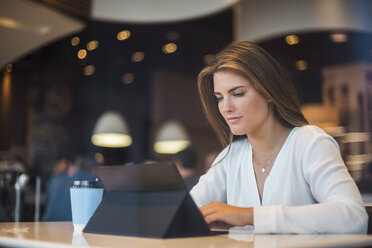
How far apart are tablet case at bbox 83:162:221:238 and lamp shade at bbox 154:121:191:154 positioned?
801 cm

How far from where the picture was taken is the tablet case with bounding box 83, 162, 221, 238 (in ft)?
3.44

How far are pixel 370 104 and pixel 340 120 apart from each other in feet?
1.78

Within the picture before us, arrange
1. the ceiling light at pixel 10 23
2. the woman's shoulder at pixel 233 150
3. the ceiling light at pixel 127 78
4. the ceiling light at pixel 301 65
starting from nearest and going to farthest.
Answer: the woman's shoulder at pixel 233 150, the ceiling light at pixel 10 23, the ceiling light at pixel 301 65, the ceiling light at pixel 127 78

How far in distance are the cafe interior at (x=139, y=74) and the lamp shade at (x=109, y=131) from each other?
24 millimetres

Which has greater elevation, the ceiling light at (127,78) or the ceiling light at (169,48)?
the ceiling light at (169,48)

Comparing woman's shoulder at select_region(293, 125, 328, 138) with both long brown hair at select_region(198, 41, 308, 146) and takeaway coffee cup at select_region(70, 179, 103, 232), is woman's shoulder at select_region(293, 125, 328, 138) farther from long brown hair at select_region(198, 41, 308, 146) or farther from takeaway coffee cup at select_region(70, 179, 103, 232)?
takeaway coffee cup at select_region(70, 179, 103, 232)

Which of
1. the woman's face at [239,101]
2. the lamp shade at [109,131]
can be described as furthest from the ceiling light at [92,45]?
the woman's face at [239,101]

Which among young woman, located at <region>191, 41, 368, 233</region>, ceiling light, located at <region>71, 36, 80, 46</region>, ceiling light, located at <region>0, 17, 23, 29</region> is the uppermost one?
ceiling light, located at <region>71, 36, 80, 46</region>

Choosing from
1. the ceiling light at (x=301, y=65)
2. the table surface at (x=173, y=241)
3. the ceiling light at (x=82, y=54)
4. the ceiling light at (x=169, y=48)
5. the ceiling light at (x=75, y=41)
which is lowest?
the table surface at (x=173, y=241)

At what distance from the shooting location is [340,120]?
6.21 m

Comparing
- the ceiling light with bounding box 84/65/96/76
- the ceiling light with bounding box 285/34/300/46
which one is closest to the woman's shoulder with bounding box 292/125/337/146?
the ceiling light with bounding box 285/34/300/46

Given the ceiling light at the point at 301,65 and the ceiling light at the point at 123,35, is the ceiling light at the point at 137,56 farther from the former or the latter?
the ceiling light at the point at 301,65

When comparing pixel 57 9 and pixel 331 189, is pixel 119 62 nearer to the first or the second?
pixel 57 9

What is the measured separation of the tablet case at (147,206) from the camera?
3.44ft
